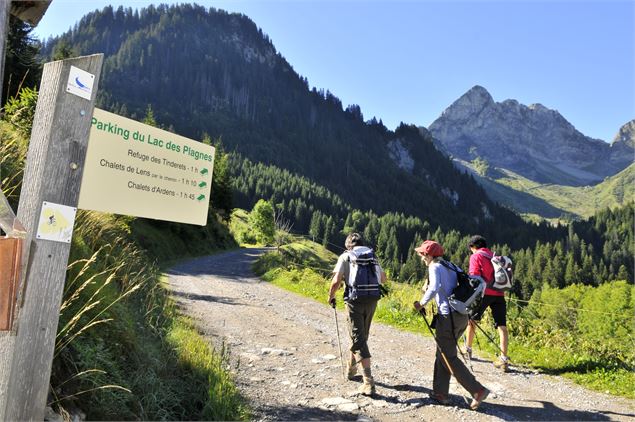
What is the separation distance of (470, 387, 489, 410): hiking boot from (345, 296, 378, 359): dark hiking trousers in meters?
1.50

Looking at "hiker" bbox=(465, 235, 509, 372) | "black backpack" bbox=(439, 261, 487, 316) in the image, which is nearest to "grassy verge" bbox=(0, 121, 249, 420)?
"black backpack" bbox=(439, 261, 487, 316)

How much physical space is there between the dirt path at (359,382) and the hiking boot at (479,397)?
94 millimetres

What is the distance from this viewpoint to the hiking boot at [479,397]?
16.7 ft

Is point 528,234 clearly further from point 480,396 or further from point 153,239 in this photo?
point 480,396

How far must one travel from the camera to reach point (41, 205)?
2.27m

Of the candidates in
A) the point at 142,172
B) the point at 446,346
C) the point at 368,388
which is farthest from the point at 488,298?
the point at 142,172

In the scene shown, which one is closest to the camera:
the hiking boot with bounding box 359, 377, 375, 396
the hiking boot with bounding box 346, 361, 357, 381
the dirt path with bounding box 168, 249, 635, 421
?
the dirt path with bounding box 168, 249, 635, 421

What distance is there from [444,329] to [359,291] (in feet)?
4.14

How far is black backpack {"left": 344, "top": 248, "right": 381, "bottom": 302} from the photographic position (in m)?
5.86

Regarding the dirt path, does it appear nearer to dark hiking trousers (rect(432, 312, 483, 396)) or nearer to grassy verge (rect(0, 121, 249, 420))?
dark hiking trousers (rect(432, 312, 483, 396))

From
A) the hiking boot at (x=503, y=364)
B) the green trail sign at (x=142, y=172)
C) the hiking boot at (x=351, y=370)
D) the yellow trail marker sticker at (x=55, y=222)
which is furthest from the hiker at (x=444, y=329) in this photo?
the yellow trail marker sticker at (x=55, y=222)

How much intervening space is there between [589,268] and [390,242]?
6315 cm

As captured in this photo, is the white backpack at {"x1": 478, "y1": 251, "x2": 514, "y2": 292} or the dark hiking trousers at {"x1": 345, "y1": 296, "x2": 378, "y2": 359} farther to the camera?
the white backpack at {"x1": 478, "y1": 251, "x2": 514, "y2": 292}

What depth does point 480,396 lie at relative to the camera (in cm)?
510
